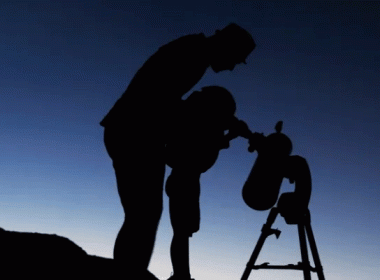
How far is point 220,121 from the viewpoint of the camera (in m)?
5.07

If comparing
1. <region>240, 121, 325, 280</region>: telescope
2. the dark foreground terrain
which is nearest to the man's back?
<region>240, 121, 325, 280</region>: telescope

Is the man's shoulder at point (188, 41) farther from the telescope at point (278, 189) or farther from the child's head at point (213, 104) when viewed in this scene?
the telescope at point (278, 189)

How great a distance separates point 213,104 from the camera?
5145 millimetres

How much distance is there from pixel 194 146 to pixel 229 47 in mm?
1338

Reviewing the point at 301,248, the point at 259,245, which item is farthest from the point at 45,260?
the point at 301,248

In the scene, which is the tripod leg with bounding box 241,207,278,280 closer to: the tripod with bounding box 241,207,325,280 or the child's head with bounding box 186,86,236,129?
the tripod with bounding box 241,207,325,280

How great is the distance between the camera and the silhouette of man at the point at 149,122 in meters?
3.99

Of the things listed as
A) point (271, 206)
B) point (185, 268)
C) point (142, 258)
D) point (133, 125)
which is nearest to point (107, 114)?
point (133, 125)

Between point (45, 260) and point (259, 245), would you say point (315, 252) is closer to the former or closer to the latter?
point (259, 245)

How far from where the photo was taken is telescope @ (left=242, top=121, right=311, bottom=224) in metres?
4.99

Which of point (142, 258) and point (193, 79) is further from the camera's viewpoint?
point (193, 79)

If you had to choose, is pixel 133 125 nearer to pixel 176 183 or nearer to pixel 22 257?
pixel 176 183


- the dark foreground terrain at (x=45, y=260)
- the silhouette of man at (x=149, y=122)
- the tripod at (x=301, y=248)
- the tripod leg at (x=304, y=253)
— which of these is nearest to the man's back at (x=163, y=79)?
the silhouette of man at (x=149, y=122)

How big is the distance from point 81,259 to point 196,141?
2.06m
